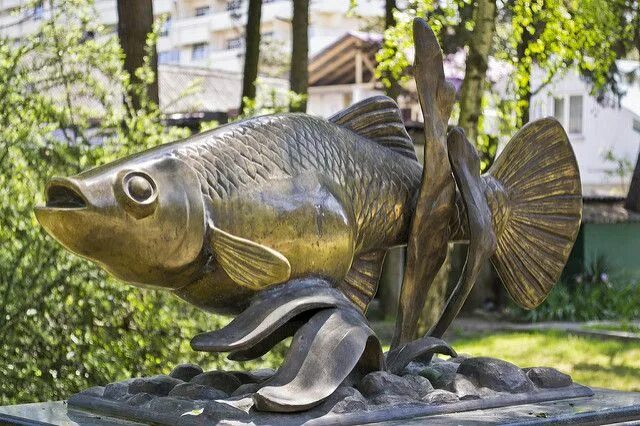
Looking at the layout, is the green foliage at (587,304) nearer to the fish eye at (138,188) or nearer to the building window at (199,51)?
the fish eye at (138,188)

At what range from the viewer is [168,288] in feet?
14.1

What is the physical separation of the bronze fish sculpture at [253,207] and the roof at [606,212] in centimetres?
1474

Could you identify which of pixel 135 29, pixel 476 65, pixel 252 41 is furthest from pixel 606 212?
pixel 135 29

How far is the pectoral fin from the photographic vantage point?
164 inches

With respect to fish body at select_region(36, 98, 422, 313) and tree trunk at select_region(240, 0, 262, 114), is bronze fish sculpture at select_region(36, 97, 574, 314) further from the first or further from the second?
tree trunk at select_region(240, 0, 262, 114)

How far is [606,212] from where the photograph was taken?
19.8 meters

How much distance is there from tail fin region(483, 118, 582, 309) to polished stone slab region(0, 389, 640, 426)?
2.15 feet

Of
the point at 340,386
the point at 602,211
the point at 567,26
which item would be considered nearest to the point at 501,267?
the point at 340,386

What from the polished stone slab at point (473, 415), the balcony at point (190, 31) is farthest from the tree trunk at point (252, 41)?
the balcony at point (190, 31)

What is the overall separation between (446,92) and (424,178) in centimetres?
34

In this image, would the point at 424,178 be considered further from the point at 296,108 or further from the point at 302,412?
the point at 296,108

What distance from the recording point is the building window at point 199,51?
5806 cm

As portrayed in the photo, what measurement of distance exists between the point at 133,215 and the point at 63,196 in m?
0.25

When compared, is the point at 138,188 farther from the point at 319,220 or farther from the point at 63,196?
the point at 319,220
